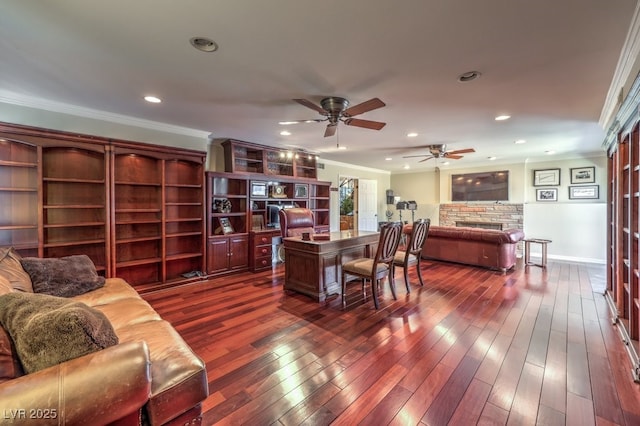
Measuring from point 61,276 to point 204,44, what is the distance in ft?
7.40

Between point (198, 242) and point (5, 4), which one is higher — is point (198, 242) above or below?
below

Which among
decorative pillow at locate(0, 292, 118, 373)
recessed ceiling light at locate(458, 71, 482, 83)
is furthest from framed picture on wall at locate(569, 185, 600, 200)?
decorative pillow at locate(0, 292, 118, 373)

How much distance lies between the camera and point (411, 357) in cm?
225

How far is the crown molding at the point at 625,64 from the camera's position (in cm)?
175

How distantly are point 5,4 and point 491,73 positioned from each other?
11.2 ft

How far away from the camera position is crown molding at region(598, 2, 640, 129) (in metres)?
1.75

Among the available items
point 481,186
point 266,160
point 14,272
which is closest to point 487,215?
point 481,186

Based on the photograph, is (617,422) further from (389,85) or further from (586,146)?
(586,146)

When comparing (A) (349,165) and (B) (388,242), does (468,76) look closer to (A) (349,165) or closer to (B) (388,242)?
(B) (388,242)

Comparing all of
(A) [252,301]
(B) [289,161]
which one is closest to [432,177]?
(B) [289,161]

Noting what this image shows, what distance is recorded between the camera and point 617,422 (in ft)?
5.23

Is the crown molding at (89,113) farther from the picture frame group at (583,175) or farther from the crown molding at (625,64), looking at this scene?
the picture frame group at (583,175)

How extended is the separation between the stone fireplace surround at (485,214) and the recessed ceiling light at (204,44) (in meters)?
7.54

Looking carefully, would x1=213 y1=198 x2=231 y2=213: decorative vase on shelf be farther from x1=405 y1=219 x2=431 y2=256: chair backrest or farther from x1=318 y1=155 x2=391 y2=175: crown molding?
x1=405 y1=219 x2=431 y2=256: chair backrest
